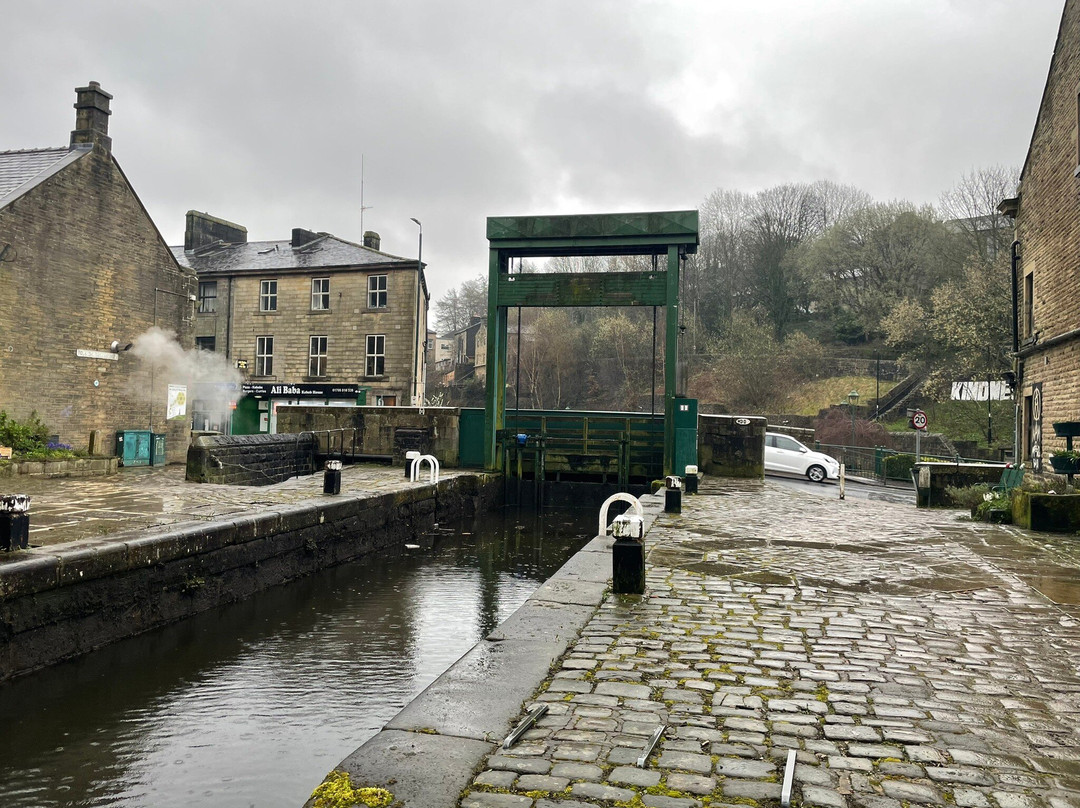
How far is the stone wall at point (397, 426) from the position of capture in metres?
18.4

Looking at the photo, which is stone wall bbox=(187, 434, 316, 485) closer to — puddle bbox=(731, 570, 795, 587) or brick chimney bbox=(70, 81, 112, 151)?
puddle bbox=(731, 570, 795, 587)

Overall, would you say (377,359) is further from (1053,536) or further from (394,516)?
(1053,536)

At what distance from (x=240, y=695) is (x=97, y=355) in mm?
18874

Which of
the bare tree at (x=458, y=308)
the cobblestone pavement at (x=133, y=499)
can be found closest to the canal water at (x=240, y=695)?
the cobblestone pavement at (x=133, y=499)

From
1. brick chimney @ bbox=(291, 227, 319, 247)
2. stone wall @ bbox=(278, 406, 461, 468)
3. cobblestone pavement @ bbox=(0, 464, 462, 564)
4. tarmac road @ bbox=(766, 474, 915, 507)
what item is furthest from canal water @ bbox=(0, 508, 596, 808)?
brick chimney @ bbox=(291, 227, 319, 247)

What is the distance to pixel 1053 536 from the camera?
9.12 meters

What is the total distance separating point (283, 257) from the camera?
32.5 meters

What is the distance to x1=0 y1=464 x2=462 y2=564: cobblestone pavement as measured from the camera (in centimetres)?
737

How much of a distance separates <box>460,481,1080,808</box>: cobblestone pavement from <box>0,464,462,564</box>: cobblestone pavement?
4.43 meters

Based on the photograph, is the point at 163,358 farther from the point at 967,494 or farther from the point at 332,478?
the point at 967,494

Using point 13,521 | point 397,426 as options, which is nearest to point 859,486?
point 397,426

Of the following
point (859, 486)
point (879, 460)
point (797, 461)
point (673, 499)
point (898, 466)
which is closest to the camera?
point (673, 499)

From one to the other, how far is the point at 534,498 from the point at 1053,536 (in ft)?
33.1

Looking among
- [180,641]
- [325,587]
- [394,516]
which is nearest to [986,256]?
[394,516]
